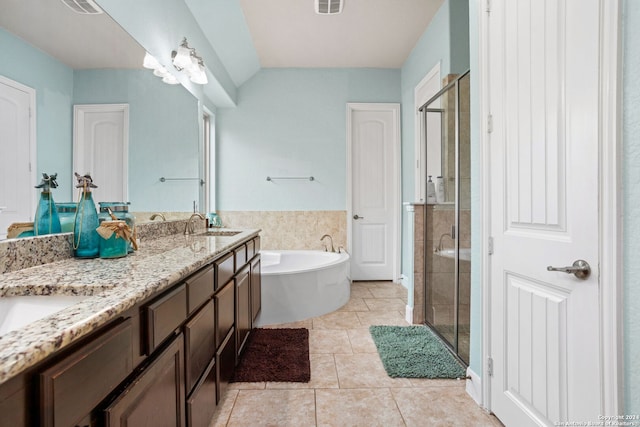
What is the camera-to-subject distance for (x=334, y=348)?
2.44 metres

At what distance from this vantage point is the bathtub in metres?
2.94

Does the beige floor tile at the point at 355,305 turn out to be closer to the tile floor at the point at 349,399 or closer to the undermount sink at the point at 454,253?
the tile floor at the point at 349,399

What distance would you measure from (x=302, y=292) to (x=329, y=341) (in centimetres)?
60

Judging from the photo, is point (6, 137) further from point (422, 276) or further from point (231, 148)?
point (231, 148)

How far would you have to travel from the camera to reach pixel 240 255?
2057 mm

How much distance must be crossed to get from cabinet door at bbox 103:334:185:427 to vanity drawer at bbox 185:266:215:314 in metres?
0.14

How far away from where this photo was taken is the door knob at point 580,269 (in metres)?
1.08

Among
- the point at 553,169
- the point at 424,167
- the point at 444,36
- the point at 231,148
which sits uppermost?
the point at 444,36

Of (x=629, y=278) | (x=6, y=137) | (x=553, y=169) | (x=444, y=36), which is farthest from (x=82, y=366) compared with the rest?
(x=444, y=36)

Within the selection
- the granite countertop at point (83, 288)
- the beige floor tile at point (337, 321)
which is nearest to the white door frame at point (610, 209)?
the granite countertop at point (83, 288)

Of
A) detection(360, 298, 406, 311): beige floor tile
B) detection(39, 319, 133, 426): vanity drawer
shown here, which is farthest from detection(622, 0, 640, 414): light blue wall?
detection(360, 298, 406, 311): beige floor tile

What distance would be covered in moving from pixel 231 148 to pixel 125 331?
12.3 feet

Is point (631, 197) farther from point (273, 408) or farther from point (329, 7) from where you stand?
point (329, 7)

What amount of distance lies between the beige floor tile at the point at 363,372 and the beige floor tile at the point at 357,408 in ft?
0.23
